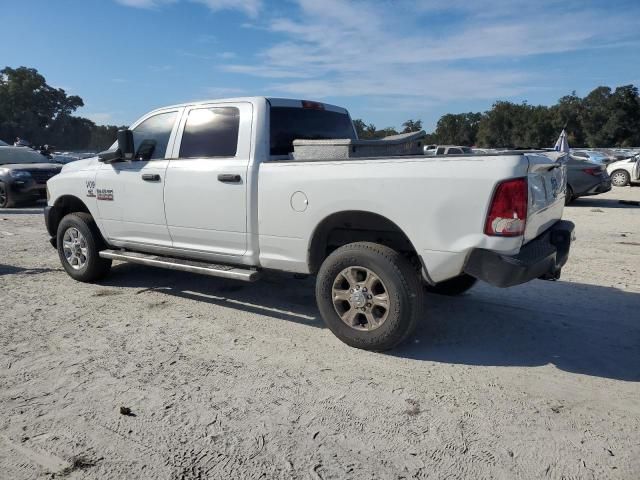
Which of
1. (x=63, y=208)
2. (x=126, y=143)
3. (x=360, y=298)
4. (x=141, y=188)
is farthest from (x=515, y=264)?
(x=63, y=208)

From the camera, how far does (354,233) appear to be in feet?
14.4

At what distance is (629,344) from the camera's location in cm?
409

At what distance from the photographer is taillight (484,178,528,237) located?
331 centimetres

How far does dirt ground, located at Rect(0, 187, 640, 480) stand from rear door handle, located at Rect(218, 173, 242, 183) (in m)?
1.29

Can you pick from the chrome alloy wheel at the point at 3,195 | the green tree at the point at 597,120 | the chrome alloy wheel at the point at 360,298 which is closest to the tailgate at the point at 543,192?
the chrome alloy wheel at the point at 360,298

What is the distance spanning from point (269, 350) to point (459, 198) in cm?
186

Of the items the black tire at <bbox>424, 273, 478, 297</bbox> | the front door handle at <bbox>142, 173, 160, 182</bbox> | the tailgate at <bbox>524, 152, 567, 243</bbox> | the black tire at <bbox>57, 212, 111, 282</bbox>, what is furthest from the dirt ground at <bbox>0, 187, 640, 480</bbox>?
the front door handle at <bbox>142, 173, 160, 182</bbox>

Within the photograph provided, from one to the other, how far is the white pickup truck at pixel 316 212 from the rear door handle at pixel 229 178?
0.04ft

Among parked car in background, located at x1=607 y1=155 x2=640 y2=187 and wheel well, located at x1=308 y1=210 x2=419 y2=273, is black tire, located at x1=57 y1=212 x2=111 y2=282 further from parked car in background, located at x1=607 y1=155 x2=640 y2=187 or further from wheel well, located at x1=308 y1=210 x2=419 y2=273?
parked car in background, located at x1=607 y1=155 x2=640 y2=187

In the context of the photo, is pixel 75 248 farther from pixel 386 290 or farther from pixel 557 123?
pixel 557 123

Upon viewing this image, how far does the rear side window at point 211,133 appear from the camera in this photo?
15.6 feet

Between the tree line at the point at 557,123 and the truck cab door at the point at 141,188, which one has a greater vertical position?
the tree line at the point at 557,123

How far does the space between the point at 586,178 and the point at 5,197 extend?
50.5 feet

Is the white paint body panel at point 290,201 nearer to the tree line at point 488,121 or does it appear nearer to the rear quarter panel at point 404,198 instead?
the rear quarter panel at point 404,198
